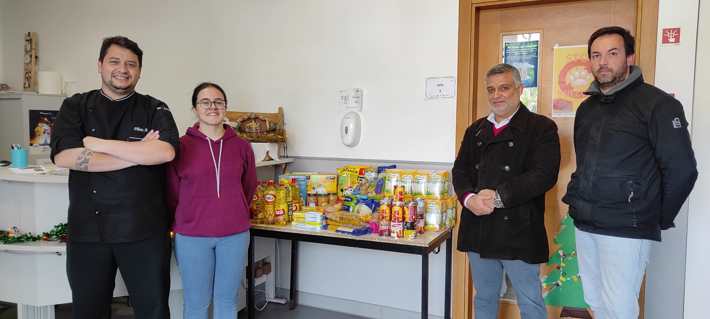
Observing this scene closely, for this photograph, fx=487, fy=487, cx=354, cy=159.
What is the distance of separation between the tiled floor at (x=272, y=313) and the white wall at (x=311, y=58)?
43.1 inches

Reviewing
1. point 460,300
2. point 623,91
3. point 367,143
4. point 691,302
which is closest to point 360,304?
point 460,300

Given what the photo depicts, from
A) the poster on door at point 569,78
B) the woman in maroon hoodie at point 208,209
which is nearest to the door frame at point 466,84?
the poster on door at point 569,78

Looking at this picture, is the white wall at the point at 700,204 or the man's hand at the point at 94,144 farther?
the white wall at the point at 700,204

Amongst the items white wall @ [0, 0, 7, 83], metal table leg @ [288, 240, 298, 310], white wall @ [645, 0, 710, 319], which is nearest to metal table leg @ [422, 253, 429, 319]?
white wall @ [645, 0, 710, 319]

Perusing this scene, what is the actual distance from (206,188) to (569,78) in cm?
204

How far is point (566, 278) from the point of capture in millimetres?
2797

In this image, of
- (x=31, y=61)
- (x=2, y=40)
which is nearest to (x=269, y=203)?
(x=31, y=61)

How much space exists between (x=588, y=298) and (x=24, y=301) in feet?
8.89

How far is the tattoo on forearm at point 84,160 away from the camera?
194 centimetres

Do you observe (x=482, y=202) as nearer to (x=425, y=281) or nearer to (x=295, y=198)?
(x=425, y=281)

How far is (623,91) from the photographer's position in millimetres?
1938

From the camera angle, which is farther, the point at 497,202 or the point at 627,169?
the point at 497,202

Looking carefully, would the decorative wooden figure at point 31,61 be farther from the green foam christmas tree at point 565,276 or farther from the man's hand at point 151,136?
the green foam christmas tree at point 565,276

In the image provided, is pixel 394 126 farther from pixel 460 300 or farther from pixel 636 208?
pixel 636 208
